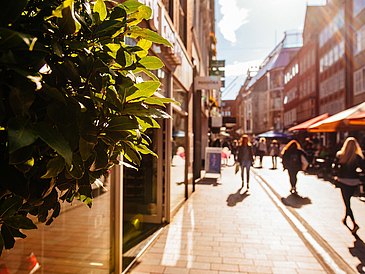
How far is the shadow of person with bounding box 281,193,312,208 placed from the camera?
8.61 metres

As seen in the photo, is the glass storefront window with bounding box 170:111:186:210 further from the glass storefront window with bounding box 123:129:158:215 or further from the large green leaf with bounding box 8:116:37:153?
the large green leaf with bounding box 8:116:37:153

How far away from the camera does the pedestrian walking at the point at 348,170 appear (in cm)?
611

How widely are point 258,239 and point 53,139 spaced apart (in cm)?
547

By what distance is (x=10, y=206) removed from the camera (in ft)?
2.95

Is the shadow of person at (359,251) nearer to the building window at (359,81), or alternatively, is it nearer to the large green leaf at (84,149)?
the large green leaf at (84,149)

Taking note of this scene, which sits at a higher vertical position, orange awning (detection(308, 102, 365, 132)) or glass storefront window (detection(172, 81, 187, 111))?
glass storefront window (detection(172, 81, 187, 111))

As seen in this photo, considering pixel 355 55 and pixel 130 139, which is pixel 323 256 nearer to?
pixel 130 139

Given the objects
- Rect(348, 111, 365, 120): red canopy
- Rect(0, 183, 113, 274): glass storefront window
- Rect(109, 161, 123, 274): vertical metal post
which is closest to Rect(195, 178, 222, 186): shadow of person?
Rect(348, 111, 365, 120): red canopy

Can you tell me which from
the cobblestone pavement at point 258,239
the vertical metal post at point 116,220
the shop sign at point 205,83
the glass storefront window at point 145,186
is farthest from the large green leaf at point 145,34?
the shop sign at point 205,83

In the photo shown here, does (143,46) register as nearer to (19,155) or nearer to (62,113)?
(62,113)

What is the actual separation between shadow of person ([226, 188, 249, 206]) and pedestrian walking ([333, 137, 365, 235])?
3160mm

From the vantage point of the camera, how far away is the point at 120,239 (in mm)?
3965

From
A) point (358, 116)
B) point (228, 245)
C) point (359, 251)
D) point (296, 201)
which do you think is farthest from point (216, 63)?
point (359, 251)

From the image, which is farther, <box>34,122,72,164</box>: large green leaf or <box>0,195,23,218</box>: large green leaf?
<box>0,195,23,218</box>: large green leaf
